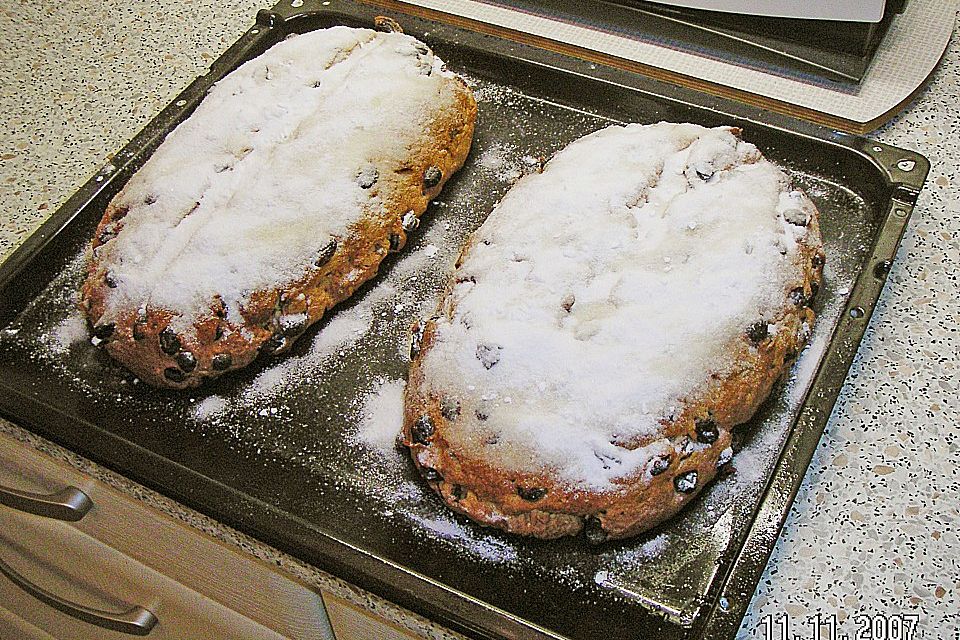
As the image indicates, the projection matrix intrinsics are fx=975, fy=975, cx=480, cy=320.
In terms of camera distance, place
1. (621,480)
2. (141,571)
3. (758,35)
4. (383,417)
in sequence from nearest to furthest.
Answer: (621,480) < (383,417) < (141,571) < (758,35)

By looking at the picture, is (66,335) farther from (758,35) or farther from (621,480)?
(758,35)

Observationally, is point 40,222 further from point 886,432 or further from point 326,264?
point 886,432

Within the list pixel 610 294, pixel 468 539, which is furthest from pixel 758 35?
pixel 468 539

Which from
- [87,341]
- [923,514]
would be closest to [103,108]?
[87,341]

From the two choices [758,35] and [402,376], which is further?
[758,35]

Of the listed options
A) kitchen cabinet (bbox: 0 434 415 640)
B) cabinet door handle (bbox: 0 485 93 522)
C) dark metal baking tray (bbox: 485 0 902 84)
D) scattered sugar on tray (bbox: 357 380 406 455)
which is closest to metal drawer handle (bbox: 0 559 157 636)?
kitchen cabinet (bbox: 0 434 415 640)

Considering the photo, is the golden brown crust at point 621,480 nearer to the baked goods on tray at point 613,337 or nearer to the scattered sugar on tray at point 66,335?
the baked goods on tray at point 613,337

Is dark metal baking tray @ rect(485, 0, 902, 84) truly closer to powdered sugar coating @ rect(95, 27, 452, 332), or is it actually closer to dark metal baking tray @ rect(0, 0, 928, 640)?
dark metal baking tray @ rect(0, 0, 928, 640)
